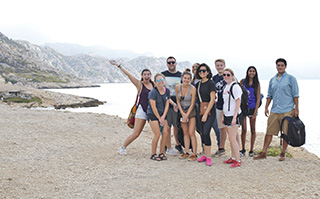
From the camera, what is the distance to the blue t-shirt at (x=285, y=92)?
691 centimetres

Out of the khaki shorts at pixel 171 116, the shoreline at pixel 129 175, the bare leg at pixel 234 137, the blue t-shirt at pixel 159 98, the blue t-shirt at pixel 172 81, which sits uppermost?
the blue t-shirt at pixel 172 81

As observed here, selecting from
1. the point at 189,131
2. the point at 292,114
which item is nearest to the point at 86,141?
the point at 189,131

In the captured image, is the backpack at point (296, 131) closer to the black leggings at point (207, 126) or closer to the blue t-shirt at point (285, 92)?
the blue t-shirt at point (285, 92)

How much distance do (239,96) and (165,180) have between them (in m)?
2.85

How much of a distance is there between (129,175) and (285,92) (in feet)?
15.7

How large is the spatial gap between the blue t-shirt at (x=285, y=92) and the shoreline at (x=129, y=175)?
1.61 m

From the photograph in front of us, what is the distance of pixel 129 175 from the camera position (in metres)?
6.46

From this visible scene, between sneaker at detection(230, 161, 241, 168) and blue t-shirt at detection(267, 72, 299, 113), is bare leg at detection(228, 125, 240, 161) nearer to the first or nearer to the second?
sneaker at detection(230, 161, 241, 168)

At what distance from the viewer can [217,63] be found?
768 cm

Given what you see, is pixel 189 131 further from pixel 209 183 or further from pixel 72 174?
pixel 72 174

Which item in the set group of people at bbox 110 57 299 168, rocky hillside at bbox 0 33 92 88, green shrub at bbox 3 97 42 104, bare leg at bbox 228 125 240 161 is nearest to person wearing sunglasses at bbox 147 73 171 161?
group of people at bbox 110 57 299 168

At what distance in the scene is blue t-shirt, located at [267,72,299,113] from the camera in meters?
6.91

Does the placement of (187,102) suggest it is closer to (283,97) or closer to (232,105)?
(232,105)

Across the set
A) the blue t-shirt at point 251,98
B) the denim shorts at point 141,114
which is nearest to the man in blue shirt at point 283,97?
the blue t-shirt at point 251,98
